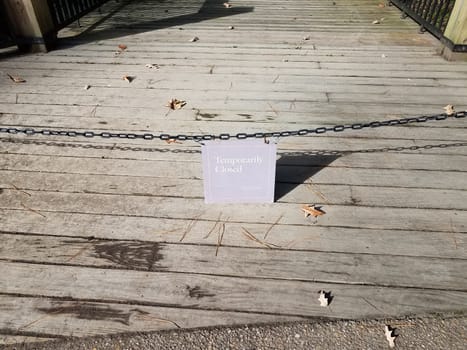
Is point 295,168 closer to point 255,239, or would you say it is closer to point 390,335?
point 255,239

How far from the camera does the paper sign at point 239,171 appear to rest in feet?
7.26

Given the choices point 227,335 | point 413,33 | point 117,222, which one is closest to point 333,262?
point 227,335

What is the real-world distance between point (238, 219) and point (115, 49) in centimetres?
350

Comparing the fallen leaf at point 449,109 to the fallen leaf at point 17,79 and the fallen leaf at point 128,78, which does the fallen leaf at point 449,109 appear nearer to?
the fallen leaf at point 128,78

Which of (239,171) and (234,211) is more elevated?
(239,171)

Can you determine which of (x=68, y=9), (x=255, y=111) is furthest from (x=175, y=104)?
(x=68, y=9)

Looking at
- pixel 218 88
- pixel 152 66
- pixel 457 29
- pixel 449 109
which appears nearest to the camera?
pixel 449 109

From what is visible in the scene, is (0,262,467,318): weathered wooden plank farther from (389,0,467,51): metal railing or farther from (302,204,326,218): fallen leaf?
(389,0,467,51): metal railing

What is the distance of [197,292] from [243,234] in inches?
18.5

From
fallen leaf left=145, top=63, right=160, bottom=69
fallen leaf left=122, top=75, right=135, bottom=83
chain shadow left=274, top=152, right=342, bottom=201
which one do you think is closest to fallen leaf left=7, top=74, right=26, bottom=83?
fallen leaf left=122, top=75, right=135, bottom=83

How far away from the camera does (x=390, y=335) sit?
172 centimetres

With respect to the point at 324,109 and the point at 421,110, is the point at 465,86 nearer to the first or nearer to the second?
the point at 421,110

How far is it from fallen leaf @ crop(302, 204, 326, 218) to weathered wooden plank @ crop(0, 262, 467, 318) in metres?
0.53

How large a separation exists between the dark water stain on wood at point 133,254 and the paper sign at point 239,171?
49 cm
